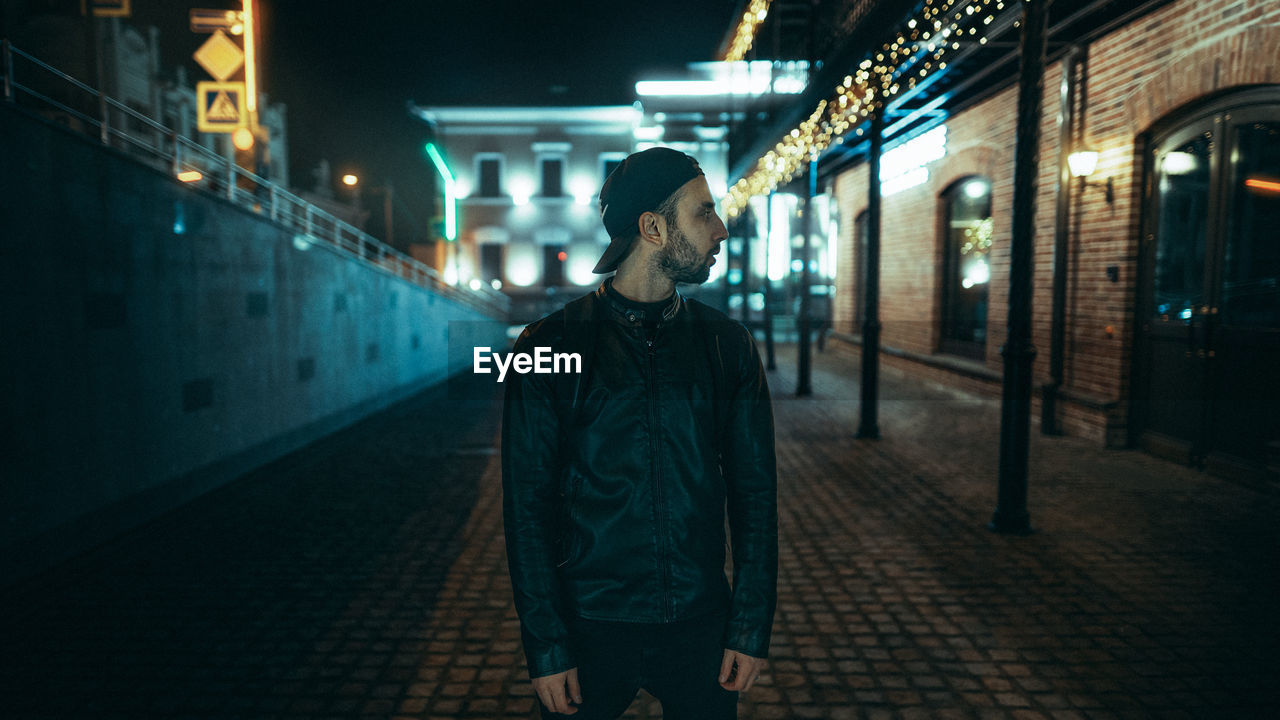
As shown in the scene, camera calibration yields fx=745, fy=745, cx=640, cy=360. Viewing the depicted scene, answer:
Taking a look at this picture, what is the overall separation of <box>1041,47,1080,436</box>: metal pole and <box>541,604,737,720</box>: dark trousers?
28.8 ft

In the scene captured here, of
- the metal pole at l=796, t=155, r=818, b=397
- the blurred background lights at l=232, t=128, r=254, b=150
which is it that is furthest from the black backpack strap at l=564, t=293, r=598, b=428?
the blurred background lights at l=232, t=128, r=254, b=150

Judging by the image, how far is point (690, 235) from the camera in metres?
1.78

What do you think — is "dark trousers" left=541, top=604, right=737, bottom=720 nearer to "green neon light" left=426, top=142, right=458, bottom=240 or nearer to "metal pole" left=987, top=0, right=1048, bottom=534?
"metal pole" left=987, top=0, right=1048, bottom=534

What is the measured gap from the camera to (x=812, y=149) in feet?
37.4

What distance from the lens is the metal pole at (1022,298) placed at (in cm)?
532

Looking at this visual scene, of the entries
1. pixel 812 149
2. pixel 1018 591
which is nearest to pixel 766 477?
pixel 1018 591

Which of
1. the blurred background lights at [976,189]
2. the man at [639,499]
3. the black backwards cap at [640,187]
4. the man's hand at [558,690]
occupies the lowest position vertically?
the man's hand at [558,690]

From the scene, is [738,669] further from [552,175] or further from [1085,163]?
[552,175]

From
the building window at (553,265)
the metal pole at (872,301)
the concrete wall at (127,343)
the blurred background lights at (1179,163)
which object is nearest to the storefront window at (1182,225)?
the blurred background lights at (1179,163)

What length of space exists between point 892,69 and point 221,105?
34.1ft

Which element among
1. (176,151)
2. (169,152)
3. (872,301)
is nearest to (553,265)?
(169,152)

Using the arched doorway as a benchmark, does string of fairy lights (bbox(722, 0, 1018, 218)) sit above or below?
above

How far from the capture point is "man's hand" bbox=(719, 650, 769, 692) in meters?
1.72

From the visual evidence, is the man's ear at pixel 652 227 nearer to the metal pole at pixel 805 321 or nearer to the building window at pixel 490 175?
the metal pole at pixel 805 321
